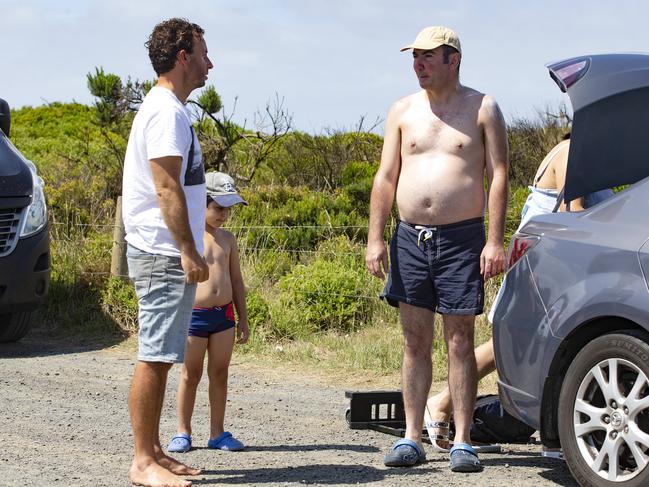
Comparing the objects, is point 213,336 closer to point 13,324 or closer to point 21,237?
point 21,237

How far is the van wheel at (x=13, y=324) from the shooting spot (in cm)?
1089

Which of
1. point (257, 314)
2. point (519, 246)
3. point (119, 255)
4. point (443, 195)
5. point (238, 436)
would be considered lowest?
point (238, 436)

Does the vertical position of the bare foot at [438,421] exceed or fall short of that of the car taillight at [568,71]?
it falls short

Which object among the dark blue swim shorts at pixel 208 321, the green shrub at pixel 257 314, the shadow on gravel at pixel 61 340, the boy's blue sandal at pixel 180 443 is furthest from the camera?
the green shrub at pixel 257 314

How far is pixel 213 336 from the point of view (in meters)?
6.36

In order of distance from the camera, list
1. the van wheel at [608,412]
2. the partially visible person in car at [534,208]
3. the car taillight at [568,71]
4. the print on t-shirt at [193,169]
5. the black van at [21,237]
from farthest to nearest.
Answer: the black van at [21,237] → the partially visible person in car at [534,208] → the car taillight at [568,71] → the print on t-shirt at [193,169] → the van wheel at [608,412]

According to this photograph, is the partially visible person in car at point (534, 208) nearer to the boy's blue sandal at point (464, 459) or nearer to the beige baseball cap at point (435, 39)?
the boy's blue sandal at point (464, 459)

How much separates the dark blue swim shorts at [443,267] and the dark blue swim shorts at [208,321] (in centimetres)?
97

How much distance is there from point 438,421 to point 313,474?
3.39 feet

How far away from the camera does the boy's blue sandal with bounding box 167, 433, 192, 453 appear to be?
622cm

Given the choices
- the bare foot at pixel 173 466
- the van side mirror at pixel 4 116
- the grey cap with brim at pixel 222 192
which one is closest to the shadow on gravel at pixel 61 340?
the van side mirror at pixel 4 116

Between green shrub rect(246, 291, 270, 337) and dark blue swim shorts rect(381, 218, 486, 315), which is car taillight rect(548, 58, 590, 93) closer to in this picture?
dark blue swim shorts rect(381, 218, 486, 315)

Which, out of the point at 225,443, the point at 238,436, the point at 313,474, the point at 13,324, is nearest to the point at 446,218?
the point at 313,474

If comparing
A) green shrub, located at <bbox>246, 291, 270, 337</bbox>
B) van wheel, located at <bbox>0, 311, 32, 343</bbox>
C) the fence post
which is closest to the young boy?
green shrub, located at <bbox>246, 291, 270, 337</bbox>
